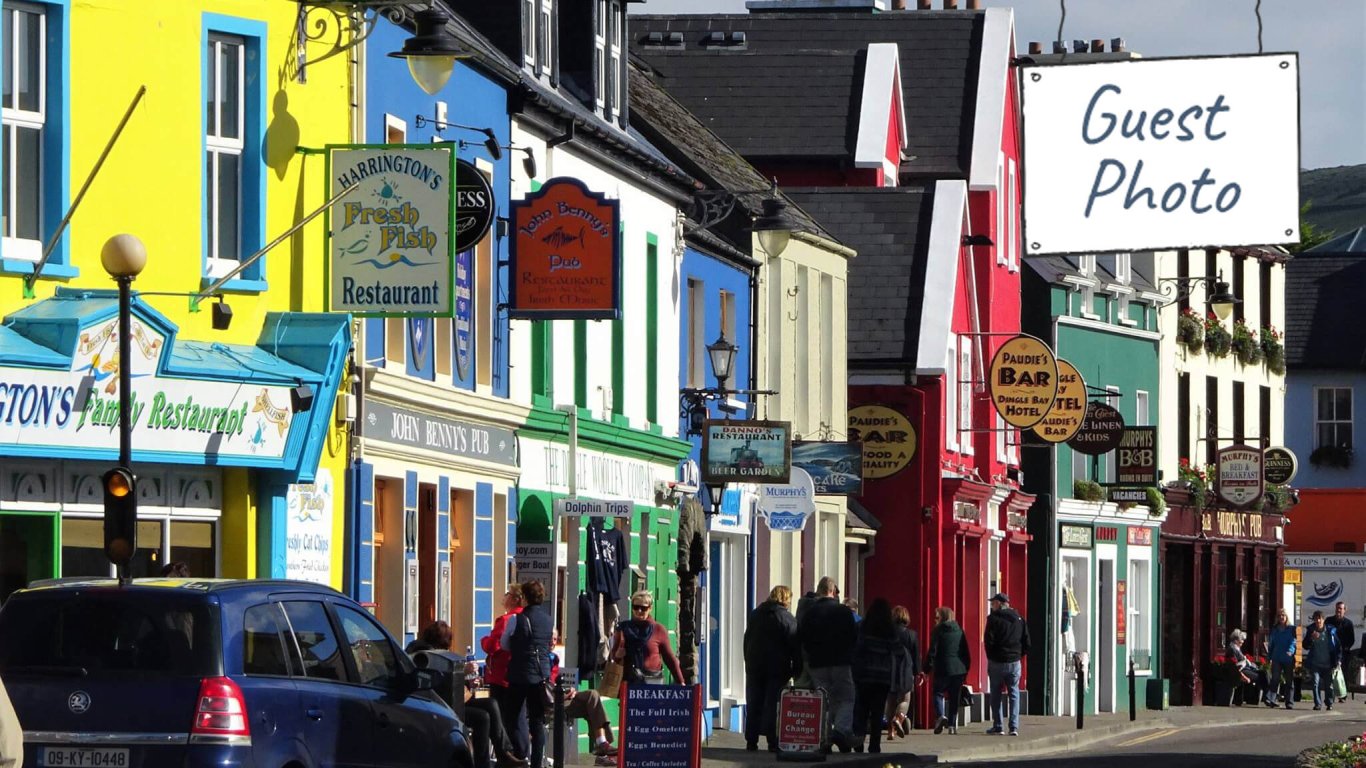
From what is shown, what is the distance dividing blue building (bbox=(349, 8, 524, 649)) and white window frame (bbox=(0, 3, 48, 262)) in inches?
143

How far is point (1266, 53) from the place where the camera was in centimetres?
1121

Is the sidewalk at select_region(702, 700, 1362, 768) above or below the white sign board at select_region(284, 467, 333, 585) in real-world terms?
below

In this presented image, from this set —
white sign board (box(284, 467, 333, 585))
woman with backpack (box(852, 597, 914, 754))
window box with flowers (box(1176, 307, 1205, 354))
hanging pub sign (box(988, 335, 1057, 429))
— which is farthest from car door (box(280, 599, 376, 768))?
window box with flowers (box(1176, 307, 1205, 354))

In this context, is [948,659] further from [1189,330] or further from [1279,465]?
[1279,465]

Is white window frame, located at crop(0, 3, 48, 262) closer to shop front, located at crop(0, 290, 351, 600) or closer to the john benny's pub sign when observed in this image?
shop front, located at crop(0, 290, 351, 600)

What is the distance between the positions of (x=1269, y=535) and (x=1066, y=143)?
47548mm

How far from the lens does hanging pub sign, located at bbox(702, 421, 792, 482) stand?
31.1 meters

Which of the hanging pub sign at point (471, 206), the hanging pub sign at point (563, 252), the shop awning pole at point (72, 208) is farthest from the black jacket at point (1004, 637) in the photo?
the shop awning pole at point (72, 208)

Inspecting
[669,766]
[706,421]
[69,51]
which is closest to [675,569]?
[706,421]

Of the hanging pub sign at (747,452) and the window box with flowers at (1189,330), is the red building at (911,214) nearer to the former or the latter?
the window box with flowers at (1189,330)

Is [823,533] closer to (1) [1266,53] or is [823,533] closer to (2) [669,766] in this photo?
(2) [669,766]

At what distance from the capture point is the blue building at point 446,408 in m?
22.3

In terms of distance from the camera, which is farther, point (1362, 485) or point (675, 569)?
point (1362, 485)

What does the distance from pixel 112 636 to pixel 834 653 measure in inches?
568
